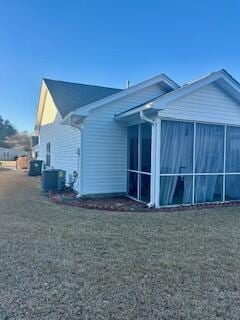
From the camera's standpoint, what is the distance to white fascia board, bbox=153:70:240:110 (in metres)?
7.69

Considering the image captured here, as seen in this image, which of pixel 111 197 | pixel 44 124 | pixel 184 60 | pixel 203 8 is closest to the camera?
pixel 111 197

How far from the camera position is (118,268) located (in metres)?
3.74

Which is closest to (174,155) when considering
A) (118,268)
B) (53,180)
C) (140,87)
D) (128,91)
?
(128,91)

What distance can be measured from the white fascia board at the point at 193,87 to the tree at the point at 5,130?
55.3 meters

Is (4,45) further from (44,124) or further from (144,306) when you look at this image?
(144,306)

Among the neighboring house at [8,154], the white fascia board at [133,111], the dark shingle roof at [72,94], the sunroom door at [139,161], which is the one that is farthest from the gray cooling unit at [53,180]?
the neighboring house at [8,154]

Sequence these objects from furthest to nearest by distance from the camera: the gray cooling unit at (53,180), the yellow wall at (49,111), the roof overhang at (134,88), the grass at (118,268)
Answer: the yellow wall at (49,111)
the gray cooling unit at (53,180)
the roof overhang at (134,88)
the grass at (118,268)

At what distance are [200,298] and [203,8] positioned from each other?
11.0m

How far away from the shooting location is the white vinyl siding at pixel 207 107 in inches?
325

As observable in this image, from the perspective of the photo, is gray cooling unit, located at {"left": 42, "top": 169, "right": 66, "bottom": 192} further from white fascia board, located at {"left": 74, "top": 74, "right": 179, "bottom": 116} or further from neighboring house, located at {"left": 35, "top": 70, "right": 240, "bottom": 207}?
white fascia board, located at {"left": 74, "top": 74, "right": 179, "bottom": 116}

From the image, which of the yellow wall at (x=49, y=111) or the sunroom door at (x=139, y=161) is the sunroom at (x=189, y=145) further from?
the yellow wall at (x=49, y=111)

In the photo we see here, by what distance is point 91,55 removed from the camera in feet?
52.6

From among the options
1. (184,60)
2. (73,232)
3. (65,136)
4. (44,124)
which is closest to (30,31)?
(65,136)

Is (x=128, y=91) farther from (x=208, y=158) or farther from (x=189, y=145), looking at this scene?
(x=208, y=158)
